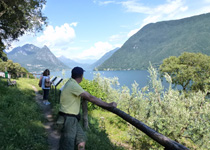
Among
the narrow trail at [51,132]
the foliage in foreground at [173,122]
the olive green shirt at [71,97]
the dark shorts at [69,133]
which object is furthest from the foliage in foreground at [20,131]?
the foliage in foreground at [173,122]

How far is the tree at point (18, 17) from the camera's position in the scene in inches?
528

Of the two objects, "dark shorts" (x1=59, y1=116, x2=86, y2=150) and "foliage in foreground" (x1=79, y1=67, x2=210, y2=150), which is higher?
"dark shorts" (x1=59, y1=116, x2=86, y2=150)

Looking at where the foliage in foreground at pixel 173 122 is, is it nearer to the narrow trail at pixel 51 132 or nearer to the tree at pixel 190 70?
the narrow trail at pixel 51 132

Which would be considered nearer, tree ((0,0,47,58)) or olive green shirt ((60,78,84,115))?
olive green shirt ((60,78,84,115))

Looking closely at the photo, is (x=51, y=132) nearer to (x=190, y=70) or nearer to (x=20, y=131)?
(x=20, y=131)

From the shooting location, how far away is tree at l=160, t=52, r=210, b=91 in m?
39.4

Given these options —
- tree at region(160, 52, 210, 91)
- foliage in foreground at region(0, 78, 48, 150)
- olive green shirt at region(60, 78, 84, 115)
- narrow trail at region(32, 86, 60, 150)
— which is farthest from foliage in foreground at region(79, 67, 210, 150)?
tree at region(160, 52, 210, 91)

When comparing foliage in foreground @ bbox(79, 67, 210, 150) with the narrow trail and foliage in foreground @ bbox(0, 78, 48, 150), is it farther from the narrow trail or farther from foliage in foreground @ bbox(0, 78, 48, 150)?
foliage in foreground @ bbox(0, 78, 48, 150)

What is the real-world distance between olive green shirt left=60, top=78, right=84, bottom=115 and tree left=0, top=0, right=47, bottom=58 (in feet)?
40.2

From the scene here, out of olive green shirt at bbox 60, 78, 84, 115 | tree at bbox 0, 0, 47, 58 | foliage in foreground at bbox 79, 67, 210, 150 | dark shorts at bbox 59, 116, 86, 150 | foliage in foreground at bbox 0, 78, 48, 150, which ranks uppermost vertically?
tree at bbox 0, 0, 47, 58

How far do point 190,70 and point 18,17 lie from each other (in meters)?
38.0

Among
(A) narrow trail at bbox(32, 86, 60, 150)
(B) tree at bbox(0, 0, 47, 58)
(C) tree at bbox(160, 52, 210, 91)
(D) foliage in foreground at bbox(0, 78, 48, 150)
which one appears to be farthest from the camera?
(C) tree at bbox(160, 52, 210, 91)

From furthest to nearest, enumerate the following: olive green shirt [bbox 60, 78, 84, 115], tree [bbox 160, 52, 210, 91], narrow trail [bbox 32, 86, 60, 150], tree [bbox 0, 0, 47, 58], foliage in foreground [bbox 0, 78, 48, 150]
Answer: tree [bbox 160, 52, 210, 91] < tree [bbox 0, 0, 47, 58] < narrow trail [bbox 32, 86, 60, 150] < foliage in foreground [bbox 0, 78, 48, 150] < olive green shirt [bbox 60, 78, 84, 115]

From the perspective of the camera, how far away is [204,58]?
41.0 meters
